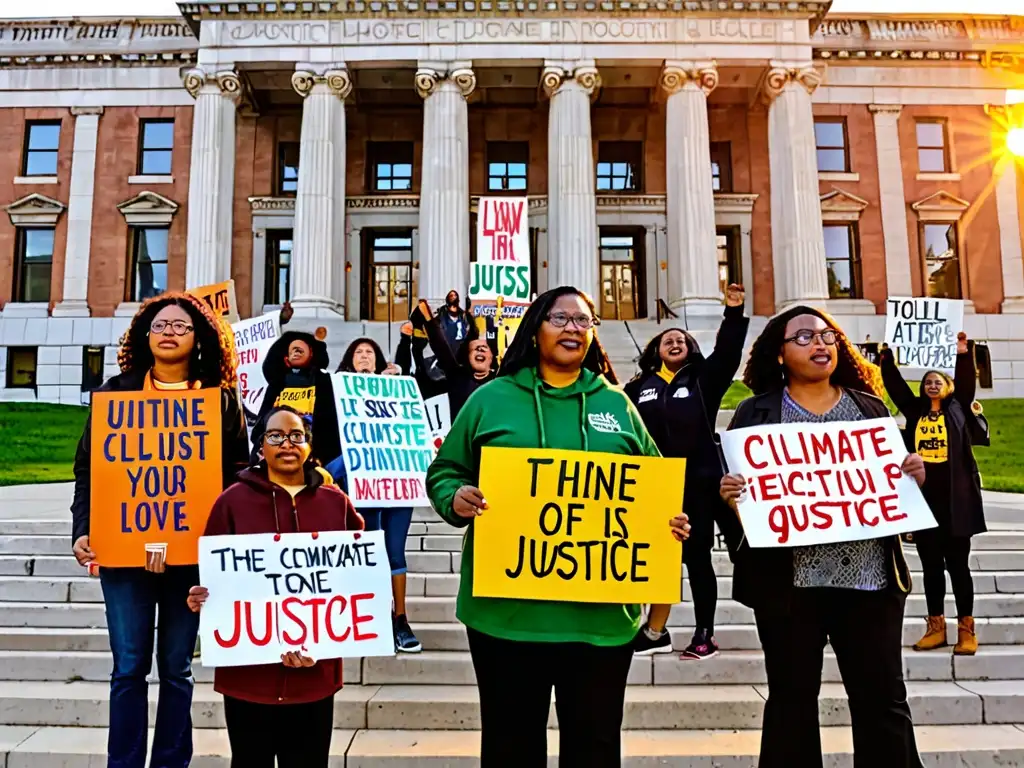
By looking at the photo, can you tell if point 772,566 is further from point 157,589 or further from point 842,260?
point 842,260

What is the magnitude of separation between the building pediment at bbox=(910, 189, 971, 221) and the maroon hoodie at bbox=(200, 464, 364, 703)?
100ft

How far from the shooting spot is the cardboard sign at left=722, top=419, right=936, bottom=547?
347 centimetres

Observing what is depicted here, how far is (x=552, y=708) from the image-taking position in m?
4.95

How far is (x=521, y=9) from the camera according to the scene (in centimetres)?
2547

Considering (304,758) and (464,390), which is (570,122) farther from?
(304,758)

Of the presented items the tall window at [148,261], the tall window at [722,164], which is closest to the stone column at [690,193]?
the tall window at [722,164]

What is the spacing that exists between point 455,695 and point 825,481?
113 inches

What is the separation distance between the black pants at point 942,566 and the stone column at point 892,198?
83.2 ft

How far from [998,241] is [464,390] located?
95.5 ft

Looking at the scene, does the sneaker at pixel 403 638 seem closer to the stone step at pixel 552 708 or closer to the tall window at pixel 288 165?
the stone step at pixel 552 708

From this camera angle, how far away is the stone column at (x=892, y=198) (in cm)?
2859

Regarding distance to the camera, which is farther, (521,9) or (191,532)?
(521,9)

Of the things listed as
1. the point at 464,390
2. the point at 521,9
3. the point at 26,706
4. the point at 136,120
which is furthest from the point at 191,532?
the point at 136,120

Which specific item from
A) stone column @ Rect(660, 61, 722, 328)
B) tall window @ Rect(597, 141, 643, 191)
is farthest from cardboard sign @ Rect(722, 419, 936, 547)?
tall window @ Rect(597, 141, 643, 191)
